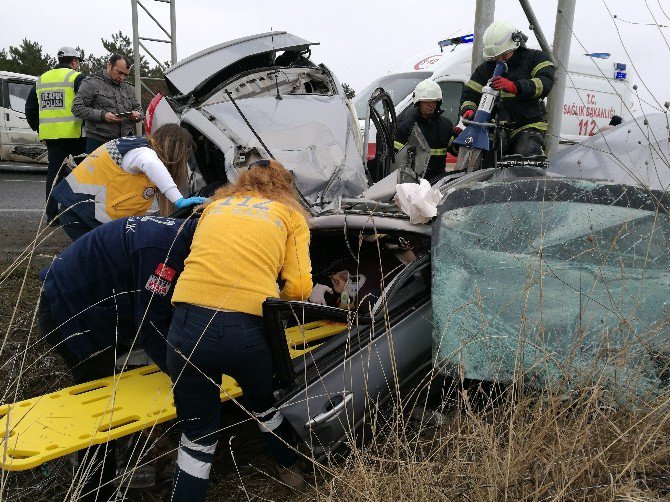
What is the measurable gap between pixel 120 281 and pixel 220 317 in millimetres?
620

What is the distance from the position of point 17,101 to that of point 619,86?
993 centimetres

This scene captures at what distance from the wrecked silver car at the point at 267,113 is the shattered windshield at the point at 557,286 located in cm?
169

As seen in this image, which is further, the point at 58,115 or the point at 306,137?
the point at 58,115

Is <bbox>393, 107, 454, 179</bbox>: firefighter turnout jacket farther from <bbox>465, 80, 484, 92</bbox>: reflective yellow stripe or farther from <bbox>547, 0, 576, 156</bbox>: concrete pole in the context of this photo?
<bbox>547, 0, 576, 156</bbox>: concrete pole

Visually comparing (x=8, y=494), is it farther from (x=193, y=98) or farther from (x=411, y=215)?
(x=193, y=98)

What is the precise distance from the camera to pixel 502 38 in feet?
16.5

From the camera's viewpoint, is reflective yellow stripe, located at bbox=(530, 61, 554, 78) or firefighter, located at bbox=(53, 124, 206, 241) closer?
firefighter, located at bbox=(53, 124, 206, 241)

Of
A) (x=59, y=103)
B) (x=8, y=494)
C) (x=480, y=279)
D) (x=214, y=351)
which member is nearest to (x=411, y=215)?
(x=480, y=279)

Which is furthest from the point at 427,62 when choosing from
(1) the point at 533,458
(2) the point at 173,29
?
(1) the point at 533,458

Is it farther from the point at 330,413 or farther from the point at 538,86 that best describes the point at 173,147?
the point at 538,86

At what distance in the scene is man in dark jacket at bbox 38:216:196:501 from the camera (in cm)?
257

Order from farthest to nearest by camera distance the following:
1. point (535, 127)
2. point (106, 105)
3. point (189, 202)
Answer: point (106, 105) → point (535, 127) → point (189, 202)

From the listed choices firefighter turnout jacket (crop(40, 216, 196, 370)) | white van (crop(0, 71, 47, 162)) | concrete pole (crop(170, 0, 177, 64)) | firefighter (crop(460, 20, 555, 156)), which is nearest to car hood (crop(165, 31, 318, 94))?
firefighter (crop(460, 20, 555, 156))

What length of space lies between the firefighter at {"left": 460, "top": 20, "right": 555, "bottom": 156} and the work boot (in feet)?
10.9
